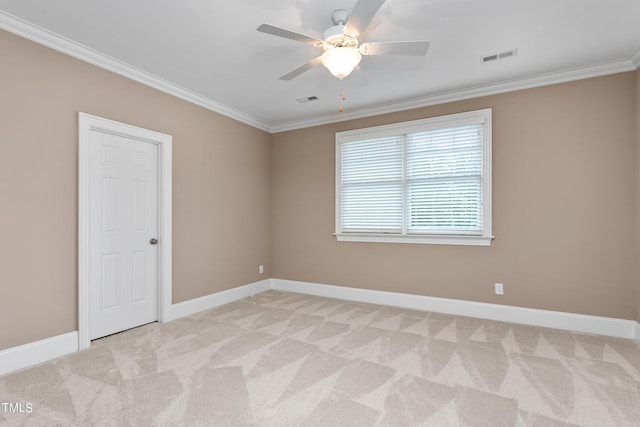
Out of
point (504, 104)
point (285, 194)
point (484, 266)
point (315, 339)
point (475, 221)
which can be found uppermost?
point (504, 104)

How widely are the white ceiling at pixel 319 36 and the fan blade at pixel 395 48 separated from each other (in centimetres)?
29

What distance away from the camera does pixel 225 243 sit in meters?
4.51

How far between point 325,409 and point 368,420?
28 centimetres

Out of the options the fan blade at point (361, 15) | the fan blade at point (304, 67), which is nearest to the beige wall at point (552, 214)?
the fan blade at point (304, 67)

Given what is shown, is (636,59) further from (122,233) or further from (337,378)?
(122,233)

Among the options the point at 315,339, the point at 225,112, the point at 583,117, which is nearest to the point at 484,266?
the point at 583,117

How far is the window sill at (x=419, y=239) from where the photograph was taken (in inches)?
149

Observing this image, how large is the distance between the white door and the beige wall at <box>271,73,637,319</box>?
2.93 metres

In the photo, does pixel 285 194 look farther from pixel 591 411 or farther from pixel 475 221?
pixel 591 411

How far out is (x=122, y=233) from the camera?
3.32m

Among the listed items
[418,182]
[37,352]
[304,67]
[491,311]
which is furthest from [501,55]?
[37,352]

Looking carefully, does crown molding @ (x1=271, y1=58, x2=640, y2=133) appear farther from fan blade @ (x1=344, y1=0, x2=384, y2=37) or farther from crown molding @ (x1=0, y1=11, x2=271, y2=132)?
fan blade @ (x1=344, y1=0, x2=384, y2=37)

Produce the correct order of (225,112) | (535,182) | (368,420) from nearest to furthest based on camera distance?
(368,420) → (535,182) → (225,112)

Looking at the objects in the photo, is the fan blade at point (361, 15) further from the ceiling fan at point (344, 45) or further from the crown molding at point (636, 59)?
the crown molding at point (636, 59)
